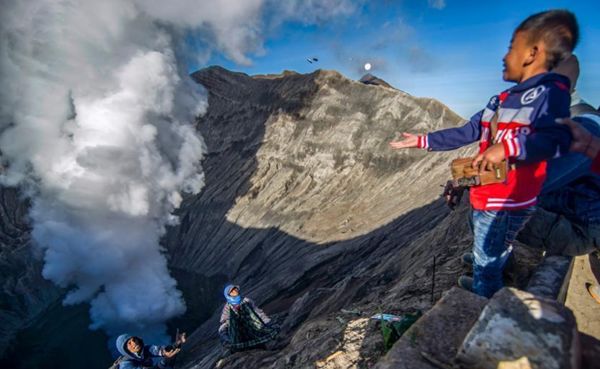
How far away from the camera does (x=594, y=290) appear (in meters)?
3.63

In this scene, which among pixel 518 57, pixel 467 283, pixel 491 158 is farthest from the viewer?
pixel 467 283

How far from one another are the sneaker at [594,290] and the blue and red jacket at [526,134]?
5.39 feet

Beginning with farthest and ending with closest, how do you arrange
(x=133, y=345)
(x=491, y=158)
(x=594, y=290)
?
1. (x=133, y=345)
2. (x=594, y=290)
3. (x=491, y=158)

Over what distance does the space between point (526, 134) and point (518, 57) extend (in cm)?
71

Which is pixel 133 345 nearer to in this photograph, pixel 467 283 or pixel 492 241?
pixel 467 283

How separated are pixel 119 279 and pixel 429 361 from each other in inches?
1671

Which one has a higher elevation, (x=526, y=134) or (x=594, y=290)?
A: (x=526, y=134)

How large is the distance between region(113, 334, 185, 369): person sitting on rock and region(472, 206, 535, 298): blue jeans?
653cm

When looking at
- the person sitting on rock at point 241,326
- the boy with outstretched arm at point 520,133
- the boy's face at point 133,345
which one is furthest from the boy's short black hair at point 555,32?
the person sitting on rock at point 241,326

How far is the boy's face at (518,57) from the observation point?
2697 millimetres

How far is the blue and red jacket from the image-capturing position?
2404 mm

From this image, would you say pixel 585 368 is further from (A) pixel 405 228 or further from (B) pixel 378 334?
(A) pixel 405 228

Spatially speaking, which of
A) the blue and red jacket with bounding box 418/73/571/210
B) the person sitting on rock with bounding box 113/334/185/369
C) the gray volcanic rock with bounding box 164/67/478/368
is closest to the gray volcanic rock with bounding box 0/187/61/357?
the gray volcanic rock with bounding box 164/67/478/368

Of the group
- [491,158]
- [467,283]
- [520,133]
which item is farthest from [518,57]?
[467,283]
